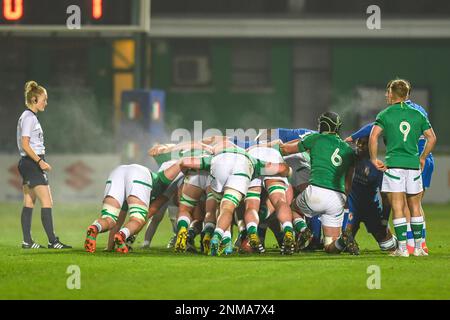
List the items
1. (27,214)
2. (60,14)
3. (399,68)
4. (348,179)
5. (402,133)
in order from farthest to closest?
(399,68), (60,14), (27,214), (348,179), (402,133)

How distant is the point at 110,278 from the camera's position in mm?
11523

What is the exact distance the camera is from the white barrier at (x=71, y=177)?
2511 centimetres

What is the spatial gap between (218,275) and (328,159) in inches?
109

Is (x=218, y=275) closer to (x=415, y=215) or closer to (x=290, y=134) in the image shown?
(x=415, y=215)

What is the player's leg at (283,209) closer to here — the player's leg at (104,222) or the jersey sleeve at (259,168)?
the jersey sleeve at (259,168)

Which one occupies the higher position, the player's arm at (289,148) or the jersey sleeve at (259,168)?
the player's arm at (289,148)

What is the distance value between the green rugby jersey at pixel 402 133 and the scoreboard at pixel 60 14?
7.68 metres

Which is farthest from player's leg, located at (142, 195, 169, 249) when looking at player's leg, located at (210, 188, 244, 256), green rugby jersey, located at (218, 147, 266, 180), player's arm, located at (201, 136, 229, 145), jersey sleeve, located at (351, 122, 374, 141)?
jersey sleeve, located at (351, 122, 374, 141)

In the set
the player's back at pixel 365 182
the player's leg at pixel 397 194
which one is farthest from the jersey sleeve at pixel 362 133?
the player's leg at pixel 397 194

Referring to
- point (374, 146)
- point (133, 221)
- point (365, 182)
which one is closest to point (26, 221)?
point (133, 221)

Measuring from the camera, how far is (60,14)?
66.0ft

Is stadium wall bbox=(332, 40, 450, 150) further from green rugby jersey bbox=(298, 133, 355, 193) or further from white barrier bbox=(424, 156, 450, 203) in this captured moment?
green rugby jersey bbox=(298, 133, 355, 193)
